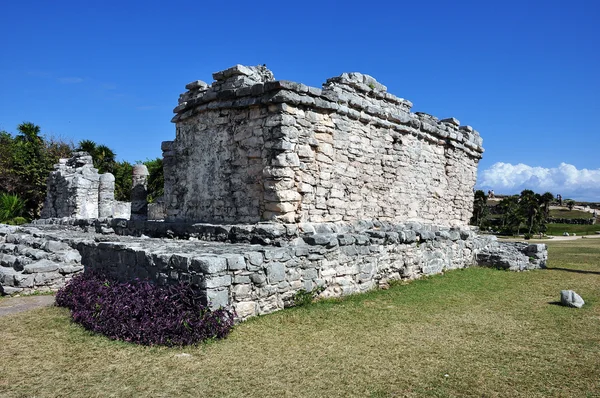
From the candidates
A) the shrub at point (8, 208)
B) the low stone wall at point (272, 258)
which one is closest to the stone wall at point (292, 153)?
the low stone wall at point (272, 258)

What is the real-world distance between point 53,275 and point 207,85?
16.9ft

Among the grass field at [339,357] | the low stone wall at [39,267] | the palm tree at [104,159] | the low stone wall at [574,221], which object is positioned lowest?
the grass field at [339,357]

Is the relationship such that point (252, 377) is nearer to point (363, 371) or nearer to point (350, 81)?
point (363, 371)

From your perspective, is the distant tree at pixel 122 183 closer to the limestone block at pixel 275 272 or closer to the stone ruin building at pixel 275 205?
the stone ruin building at pixel 275 205

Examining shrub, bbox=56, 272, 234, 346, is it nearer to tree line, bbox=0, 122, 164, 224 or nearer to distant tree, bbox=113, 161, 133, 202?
tree line, bbox=0, 122, 164, 224

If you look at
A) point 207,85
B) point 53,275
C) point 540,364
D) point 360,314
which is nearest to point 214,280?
point 360,314

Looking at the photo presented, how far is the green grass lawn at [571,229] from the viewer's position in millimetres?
42062

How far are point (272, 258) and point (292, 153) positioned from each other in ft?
7.35

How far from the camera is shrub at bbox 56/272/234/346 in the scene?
206 inches

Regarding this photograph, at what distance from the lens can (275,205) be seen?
7.76 metres

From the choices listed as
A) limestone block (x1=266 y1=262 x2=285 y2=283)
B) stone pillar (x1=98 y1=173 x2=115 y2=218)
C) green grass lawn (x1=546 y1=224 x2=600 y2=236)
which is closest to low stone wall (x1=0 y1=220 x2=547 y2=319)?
limestone block (x1=266 y1=262 x2=285 y2=283)

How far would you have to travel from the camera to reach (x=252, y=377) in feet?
14.1

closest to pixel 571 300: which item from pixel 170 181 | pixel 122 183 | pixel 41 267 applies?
pixel 170 181

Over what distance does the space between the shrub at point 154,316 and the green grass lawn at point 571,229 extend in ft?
145
